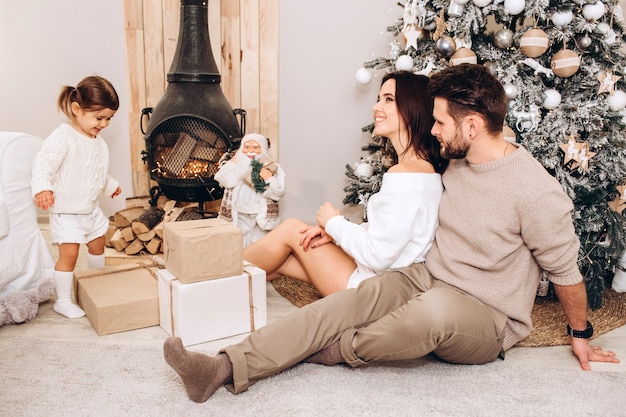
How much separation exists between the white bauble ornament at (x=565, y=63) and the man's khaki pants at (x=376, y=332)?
45.0 inches

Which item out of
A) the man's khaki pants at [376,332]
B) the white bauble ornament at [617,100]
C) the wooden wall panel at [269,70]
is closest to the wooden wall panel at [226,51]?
the wooden wall panel at [269,70]

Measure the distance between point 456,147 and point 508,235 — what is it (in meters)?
0.31

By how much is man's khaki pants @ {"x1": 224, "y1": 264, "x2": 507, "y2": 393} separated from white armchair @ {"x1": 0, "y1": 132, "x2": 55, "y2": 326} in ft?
3.48

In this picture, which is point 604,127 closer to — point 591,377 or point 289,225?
point 591,377

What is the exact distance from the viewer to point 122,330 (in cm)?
210

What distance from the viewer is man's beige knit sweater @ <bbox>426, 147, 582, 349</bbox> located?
1678 millimetres

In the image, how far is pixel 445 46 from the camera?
7.91ft

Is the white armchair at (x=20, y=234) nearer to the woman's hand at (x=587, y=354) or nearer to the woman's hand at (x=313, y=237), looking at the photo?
the woman's hand at (x=313, y=237)

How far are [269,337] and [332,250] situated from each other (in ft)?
1.78

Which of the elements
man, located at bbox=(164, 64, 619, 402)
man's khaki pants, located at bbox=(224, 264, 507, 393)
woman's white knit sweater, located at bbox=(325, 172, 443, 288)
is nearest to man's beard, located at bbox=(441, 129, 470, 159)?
man, located at bbox=(164, 64, 619, 402)

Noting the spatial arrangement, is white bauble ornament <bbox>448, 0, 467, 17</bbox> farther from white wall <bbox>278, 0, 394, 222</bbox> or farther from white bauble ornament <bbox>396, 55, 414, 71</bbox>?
white wall <bbox>278, 0, 394, 222</bbox>

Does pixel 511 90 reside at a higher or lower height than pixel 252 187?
higher

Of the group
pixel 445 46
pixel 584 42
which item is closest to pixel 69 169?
pixel 445 46

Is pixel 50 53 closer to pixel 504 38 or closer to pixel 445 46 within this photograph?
pixel 445 46
